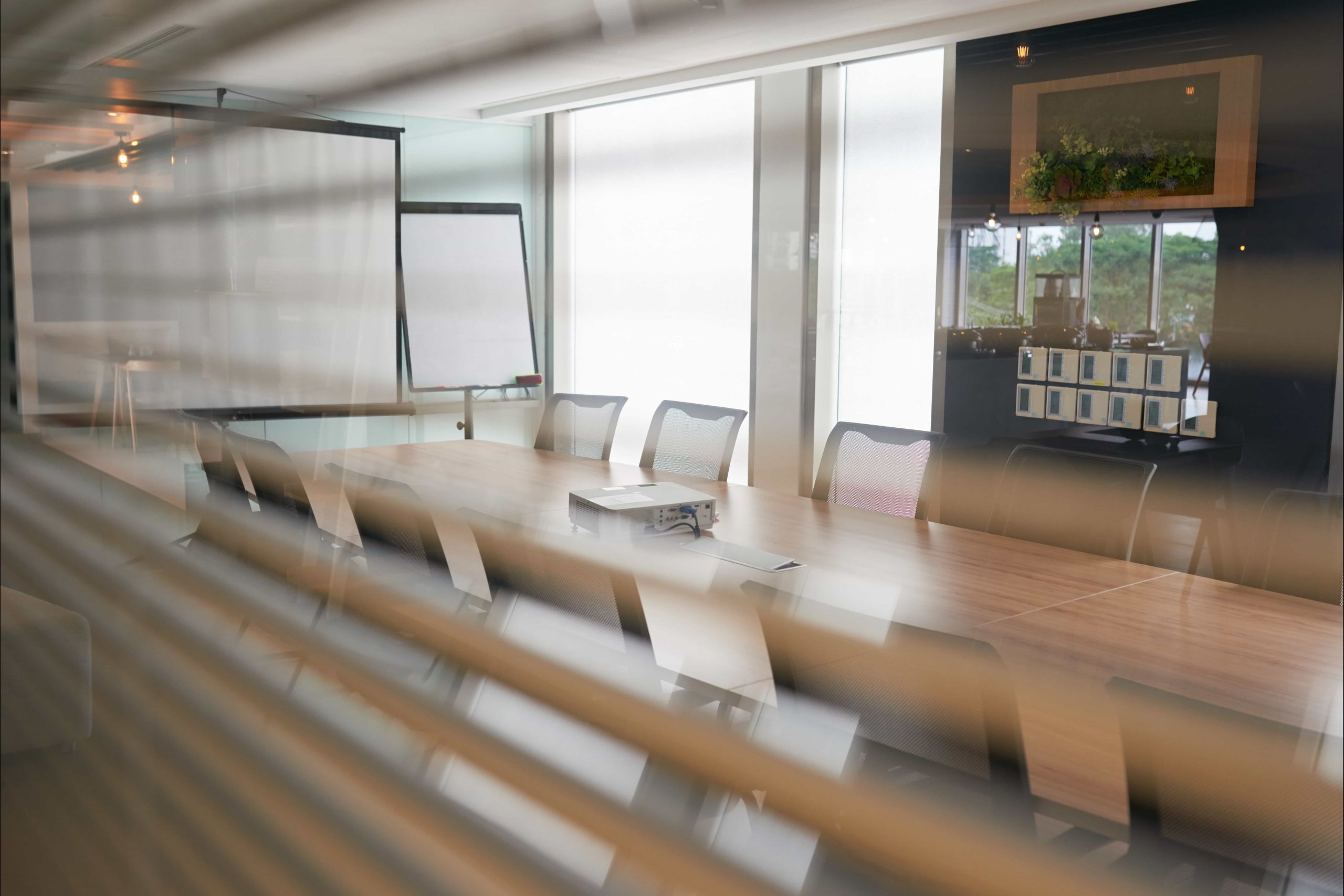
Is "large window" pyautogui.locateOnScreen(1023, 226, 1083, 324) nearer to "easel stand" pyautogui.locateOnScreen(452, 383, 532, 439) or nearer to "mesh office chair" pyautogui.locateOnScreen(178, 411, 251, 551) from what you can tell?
"easel stand" pyautogui.locateOnScreen(452, 383, 532, 439)

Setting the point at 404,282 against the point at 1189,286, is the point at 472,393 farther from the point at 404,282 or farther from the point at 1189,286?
the point at 1189,286

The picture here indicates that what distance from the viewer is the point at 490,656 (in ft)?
0.85

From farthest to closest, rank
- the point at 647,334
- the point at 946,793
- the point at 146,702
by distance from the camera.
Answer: the point at 146,702
the point at 647,334
the point at 946,793

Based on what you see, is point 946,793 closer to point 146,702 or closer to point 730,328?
point 730,328

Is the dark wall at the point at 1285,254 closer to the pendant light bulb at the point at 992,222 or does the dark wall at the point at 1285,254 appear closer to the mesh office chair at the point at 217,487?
the pendant light bulb at the point at 992,222

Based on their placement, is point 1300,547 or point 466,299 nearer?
point 1300,547

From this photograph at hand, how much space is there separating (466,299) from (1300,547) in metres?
0.24

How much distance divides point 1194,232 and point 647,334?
0.13m

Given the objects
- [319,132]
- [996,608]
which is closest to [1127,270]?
[996,608]

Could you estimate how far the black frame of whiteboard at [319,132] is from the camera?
0.99 feet

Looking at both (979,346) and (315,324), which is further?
(315,324)

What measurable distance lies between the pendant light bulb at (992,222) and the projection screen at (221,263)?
168 mm

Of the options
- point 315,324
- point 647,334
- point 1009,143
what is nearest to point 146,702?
point 315,324

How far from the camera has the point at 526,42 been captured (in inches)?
9.4
